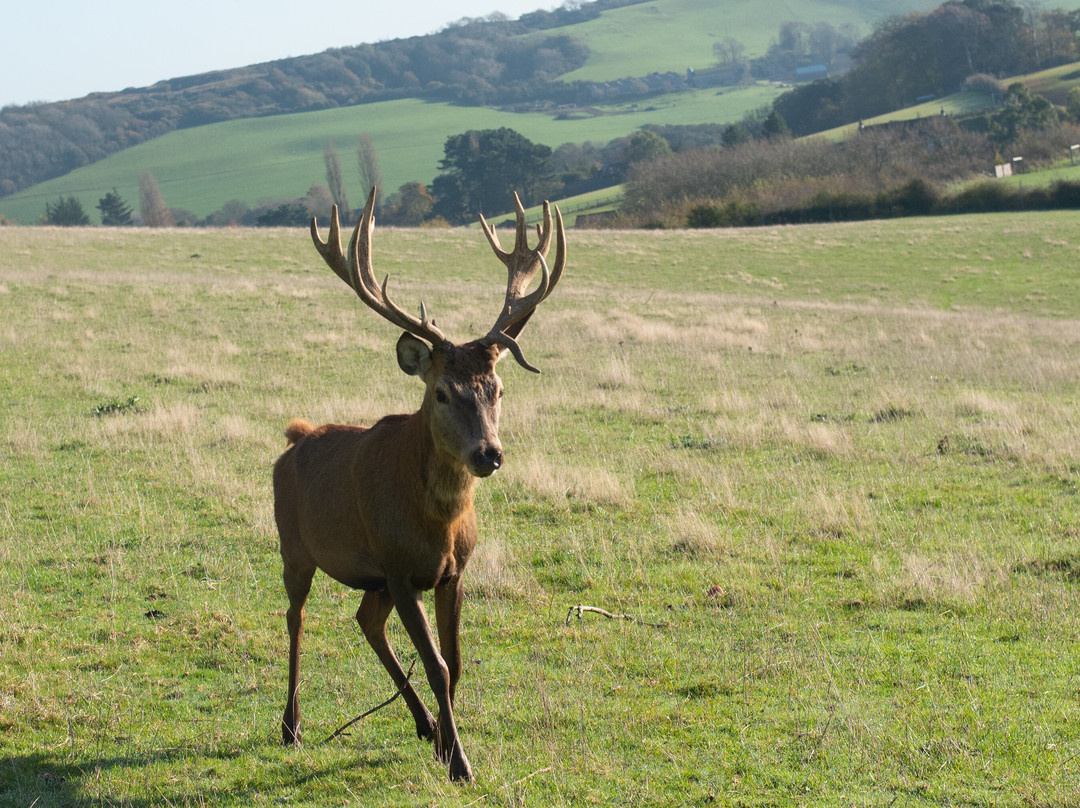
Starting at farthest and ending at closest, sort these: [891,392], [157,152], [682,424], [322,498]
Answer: [157,152] → [891,392] → [682,424] → [322,498]

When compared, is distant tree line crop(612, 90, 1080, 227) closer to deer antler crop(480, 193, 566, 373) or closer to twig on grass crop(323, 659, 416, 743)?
deer antler crop(480, 193, 566, 373)

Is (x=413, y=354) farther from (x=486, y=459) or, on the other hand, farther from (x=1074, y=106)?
(x=1074, y=106)

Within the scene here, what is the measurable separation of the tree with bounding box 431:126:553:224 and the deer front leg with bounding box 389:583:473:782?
311 ft

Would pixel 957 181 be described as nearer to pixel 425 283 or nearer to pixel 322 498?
pixel 425 283

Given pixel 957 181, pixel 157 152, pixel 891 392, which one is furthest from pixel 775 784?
pixel 157 152

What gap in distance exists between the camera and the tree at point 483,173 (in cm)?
10019

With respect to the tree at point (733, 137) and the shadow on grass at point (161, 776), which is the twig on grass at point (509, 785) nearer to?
the shadow on grass at point (161, 776)

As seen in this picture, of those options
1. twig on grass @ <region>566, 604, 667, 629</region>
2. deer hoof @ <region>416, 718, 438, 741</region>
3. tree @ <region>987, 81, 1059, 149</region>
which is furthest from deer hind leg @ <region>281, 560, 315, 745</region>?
tree @ <region>987, 81, 1059, 149</region>

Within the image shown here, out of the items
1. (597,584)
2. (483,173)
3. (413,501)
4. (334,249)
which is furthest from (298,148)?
(413,501)

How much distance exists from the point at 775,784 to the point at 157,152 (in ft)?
595

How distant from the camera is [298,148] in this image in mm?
168250

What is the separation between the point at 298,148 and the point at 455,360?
17209 centimetres

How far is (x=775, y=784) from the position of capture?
5.48 meters

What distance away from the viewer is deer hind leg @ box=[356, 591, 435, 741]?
615cm
